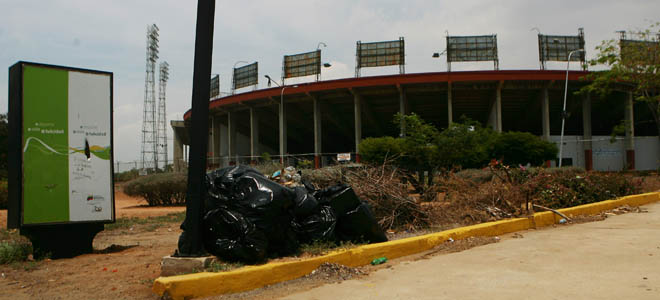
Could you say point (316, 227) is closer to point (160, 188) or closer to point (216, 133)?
point (160, 188)

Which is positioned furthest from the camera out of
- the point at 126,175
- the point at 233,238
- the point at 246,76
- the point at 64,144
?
the point at 246,76

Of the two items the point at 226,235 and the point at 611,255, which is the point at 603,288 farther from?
the point at 226,235

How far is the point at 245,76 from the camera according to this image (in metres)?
47.6

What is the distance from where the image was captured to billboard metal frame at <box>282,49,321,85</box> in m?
41.3

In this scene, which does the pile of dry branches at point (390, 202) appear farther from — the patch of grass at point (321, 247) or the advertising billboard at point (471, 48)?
the advertising billboard at point (471, 48)

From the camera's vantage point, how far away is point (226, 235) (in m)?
4.84

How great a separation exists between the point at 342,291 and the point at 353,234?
1.73 metres

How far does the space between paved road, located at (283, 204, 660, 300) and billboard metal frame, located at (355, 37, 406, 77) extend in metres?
33.5

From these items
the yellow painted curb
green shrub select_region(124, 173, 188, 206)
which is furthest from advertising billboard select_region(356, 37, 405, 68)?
the yellow painted curb

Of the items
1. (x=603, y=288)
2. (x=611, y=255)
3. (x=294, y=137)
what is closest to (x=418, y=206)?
(x=611, y=255)

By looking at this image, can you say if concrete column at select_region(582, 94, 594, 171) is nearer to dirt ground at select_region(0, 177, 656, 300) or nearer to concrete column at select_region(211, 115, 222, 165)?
dirt ground at select_region(0, 177, 656, 300)

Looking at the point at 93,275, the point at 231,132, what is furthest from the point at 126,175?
the point at 93,275

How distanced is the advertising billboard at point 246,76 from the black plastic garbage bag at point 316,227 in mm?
41986

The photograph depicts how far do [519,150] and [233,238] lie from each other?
88.1 ft
